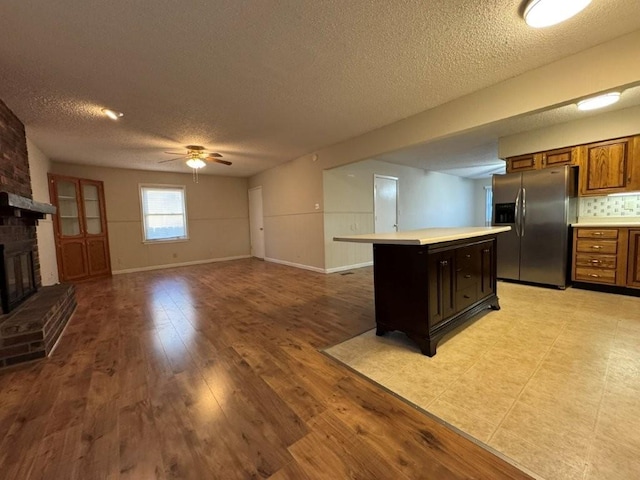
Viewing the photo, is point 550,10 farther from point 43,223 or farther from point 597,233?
point 43,223

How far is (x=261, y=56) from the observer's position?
2.23 metres

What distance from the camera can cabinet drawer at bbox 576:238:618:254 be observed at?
11.6 feet

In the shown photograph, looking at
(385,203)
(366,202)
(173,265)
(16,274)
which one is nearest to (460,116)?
(366,202)

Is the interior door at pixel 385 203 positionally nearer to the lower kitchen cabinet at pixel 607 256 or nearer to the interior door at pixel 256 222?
the interior door at pixel 256 222

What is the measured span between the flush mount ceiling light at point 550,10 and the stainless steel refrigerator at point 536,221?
264cm

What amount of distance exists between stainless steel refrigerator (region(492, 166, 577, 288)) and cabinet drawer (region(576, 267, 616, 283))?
0.15 meters

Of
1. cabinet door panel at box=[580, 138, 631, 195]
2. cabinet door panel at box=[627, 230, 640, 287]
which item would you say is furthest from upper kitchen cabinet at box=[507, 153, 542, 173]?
cabinet door panel at box=[627, 230, 640, 287]

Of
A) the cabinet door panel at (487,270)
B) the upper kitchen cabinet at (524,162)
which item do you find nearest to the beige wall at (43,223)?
the cabinet door panel at (487,270)

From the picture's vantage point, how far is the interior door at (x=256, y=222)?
25.5ft

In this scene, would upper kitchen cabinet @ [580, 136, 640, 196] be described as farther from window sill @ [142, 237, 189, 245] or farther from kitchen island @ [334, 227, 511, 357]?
window sill @ [142, 237, 189, 245]

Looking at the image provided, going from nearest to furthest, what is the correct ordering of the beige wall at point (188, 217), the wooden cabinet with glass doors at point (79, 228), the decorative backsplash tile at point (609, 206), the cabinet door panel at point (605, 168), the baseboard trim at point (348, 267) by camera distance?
1. the cabinet door panel at point (605, 168)
2. the decorative backsplash tile at point (609, 206)
3. the wooden cabinet with glass doors at point (79, 228)
4. the baseboard trim at point (348, 267)
5. the beige wall at point (188, 217)

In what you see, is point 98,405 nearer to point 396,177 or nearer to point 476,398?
point 476,398

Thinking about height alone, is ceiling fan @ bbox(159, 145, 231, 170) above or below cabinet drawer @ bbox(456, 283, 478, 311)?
above

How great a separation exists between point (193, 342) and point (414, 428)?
202cm
